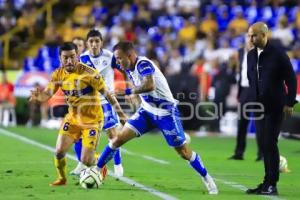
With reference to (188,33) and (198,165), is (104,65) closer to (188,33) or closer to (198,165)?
(198,165)

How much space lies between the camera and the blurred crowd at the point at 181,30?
83.0 ft

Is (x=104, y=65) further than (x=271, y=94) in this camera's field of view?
Yes

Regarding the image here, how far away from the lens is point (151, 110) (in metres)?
11.1

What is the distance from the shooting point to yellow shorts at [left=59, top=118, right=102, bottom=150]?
Answer: 37.4 ft

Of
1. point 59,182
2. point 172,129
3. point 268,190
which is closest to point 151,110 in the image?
point 172,129

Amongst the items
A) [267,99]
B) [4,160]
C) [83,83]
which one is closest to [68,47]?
[83,83]

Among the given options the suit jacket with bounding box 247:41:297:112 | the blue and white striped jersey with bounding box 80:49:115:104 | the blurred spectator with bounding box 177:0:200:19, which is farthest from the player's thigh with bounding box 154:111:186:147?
the blurred spectator with bounding box 177:0:200:19

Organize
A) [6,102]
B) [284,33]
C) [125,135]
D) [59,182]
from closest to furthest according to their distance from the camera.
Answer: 1. [125,135]
2. [59,182]
3. [284,33]
4. [6,102]

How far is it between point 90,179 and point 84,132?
0.71 meters

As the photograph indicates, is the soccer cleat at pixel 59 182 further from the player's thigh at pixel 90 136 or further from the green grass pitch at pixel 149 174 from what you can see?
the player's thigh at pixel 90 136

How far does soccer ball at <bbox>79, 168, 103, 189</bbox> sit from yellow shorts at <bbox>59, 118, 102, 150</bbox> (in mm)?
405

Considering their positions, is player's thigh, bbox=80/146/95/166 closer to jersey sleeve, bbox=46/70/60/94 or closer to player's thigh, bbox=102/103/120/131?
jersey sleeve, bbox=46/70/60/94

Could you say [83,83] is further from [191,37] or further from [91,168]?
[191,37]

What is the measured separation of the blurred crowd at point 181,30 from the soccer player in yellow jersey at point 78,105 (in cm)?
1265
